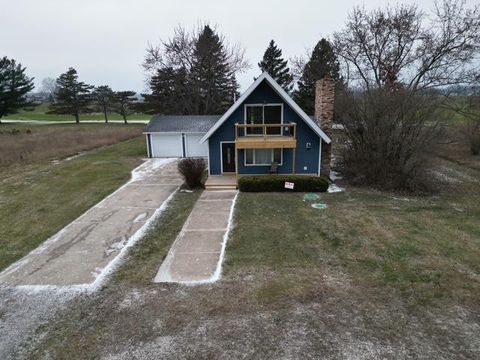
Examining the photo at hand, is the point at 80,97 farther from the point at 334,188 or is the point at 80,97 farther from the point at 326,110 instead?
the point at 334,188

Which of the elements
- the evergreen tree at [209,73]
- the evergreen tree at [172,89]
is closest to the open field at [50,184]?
the evergreen tree at [172,89]

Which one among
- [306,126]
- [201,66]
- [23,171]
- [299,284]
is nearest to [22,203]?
[23,171]

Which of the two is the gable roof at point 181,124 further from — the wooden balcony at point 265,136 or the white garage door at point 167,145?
the wooden balcony at point 265,136

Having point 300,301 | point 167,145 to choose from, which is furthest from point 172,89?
point 300,301

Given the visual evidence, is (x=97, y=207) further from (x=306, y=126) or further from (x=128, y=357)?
(x=306, y=126)

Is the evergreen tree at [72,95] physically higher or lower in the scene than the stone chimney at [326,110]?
higher
